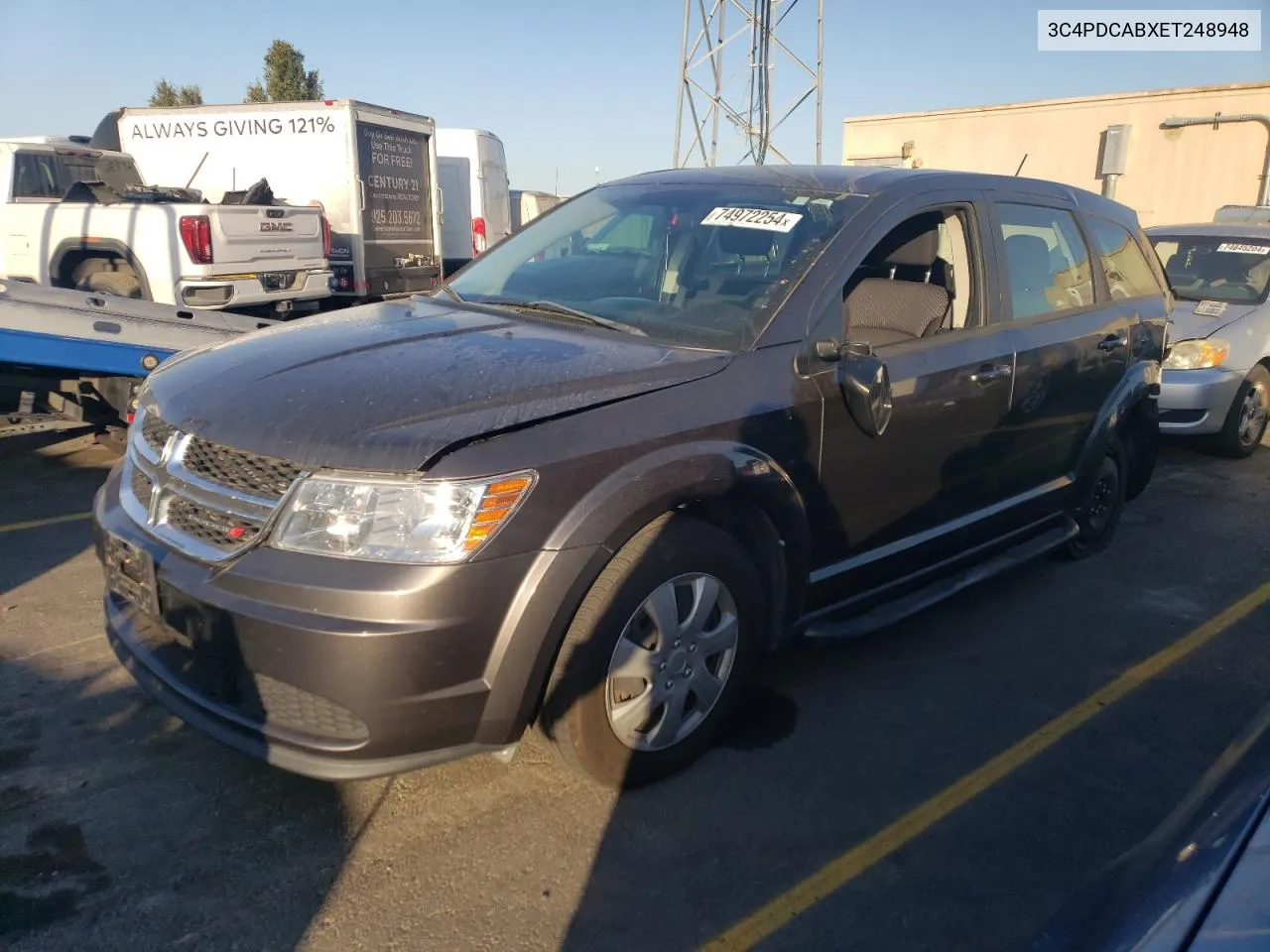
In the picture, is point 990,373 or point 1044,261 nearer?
point 990,373

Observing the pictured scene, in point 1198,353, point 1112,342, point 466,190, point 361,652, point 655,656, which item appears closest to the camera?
point 361,652

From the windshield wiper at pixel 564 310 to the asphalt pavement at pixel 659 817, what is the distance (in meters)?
1.40

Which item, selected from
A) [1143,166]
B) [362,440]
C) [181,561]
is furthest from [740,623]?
[1143,166]

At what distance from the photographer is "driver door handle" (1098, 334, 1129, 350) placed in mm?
4525

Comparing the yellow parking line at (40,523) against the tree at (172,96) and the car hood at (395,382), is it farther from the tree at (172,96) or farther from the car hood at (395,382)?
the tree at (172,96)

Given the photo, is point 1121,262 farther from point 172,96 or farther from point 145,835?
point 172,96

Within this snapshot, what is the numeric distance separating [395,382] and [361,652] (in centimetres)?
75

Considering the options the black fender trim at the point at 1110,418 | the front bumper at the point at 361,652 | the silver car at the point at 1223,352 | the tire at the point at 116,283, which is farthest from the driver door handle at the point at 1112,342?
the tire at the point at 116,283

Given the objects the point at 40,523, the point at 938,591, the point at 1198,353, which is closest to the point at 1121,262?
the point at 938,591

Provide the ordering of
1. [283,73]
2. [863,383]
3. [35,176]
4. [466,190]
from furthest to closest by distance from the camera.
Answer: [283,73] < [466,190] < [35,176] < [863,383]

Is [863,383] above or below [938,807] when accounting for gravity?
above

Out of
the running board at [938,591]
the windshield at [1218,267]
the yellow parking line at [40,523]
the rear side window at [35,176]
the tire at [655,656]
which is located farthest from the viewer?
the rear side window at [35,176]

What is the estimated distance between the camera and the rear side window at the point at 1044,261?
4066mm

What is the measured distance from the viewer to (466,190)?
15.0 metres
